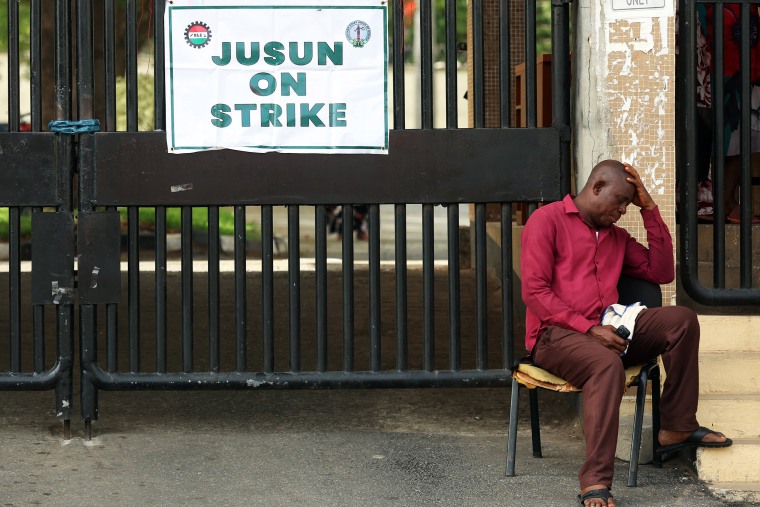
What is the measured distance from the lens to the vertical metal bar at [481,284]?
5598 millimetres

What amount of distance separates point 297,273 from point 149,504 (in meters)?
1.39

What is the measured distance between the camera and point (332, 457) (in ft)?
17.6

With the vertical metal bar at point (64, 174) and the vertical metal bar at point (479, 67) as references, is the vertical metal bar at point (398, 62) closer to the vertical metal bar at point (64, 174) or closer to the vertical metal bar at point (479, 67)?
the vertical metal bar at point (479, 67)

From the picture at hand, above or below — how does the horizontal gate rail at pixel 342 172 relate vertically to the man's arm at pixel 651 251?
above

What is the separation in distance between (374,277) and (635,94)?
1.51 meters

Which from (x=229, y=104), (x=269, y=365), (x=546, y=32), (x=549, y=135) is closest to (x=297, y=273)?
(x=269, y=365)

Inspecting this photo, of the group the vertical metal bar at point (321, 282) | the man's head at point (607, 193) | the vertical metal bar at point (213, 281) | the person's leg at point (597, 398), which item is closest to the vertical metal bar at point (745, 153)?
the man's head at point (607, 193)

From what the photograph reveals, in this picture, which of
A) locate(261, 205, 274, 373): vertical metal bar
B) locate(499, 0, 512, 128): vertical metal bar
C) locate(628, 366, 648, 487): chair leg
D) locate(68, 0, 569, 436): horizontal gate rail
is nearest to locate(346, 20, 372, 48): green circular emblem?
locate(68, 0, 569, 436): horizontal gate rail

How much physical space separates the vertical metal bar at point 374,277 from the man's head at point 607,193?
3.51 ft

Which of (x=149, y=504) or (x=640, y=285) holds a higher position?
(x=640, y=285)

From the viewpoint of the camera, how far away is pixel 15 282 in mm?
5625

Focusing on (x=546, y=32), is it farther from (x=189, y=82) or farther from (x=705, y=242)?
(x=189, y=82)

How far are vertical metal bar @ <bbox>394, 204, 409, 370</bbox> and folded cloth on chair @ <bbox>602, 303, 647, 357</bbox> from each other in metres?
1.04

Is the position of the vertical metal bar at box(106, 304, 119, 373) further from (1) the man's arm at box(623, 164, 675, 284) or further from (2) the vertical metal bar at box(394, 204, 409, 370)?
(1) the man's arm at box(623, 164, 675, 284)
